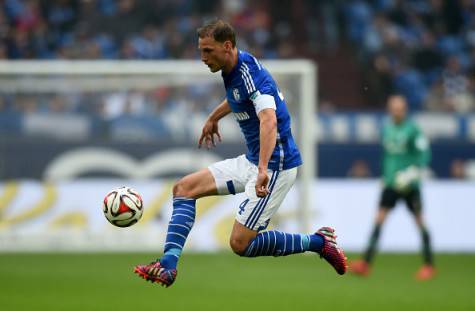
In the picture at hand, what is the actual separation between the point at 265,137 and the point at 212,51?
728 mm

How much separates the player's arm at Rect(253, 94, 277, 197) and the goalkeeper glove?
5364 millimetres

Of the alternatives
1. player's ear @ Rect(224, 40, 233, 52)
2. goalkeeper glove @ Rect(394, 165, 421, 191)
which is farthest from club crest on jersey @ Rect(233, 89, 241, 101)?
goalkeeper glove @ Rect(394, 165, 421, 191)

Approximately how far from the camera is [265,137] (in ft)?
23.2

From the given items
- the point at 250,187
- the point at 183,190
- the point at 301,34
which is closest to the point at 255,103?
the point at 250,187

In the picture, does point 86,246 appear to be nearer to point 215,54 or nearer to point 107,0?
point 107,0

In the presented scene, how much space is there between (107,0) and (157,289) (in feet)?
32.5

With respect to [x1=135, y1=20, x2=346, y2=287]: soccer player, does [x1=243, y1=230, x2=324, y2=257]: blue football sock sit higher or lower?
lower

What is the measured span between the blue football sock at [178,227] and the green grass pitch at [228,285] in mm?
1725

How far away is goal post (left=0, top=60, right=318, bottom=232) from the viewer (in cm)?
1501

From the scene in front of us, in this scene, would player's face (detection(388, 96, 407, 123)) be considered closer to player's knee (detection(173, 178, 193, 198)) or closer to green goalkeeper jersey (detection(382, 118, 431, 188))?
green goalkeeper jersey (detection(382, 118, 431, 188))

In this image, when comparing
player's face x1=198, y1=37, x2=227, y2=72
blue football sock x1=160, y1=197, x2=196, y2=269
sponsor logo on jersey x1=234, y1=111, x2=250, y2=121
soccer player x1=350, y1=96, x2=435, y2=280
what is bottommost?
soccer player x1=350, y1=96, x2=435, y2=280

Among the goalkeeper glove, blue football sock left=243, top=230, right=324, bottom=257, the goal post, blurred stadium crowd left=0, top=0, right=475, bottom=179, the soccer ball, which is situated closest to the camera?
the soccer ball

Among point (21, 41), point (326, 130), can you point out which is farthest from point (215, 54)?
point (21, 41)

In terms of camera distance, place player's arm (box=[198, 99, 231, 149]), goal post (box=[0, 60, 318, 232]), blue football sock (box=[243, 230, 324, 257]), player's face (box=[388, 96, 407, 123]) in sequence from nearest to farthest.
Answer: blue football sock (box=[243, 230, 324, 257]) < player's arm (box=[198, 99, 231, 149]) < player's face (box=[388, 96, 407, 123]) < goal post (box=[0, 60, 318, 232])
